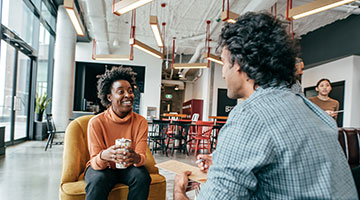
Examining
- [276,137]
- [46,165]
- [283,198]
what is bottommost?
[46,165]

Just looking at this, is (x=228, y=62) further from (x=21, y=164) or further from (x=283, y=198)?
(x=21, y=164)

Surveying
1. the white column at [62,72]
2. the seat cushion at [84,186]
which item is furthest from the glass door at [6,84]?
the seat cushion at [84,186]

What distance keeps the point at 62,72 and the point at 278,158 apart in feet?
25.9

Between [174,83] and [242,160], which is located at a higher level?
[174,83]

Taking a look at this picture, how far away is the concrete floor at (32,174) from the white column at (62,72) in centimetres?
201

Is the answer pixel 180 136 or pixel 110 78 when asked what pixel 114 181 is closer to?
pixel 110 78

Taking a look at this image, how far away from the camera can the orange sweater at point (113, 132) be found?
5.76 ft

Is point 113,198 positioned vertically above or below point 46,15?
below

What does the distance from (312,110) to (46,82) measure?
9604 millimetres

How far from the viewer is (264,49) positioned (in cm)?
75

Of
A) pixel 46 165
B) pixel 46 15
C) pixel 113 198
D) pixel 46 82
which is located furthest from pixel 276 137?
pixel 46 82

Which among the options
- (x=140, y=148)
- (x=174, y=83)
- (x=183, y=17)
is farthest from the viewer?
(x=174, y=83)

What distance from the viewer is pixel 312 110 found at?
2.48ft

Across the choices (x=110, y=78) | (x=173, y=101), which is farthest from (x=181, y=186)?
(x=173, y=101)
